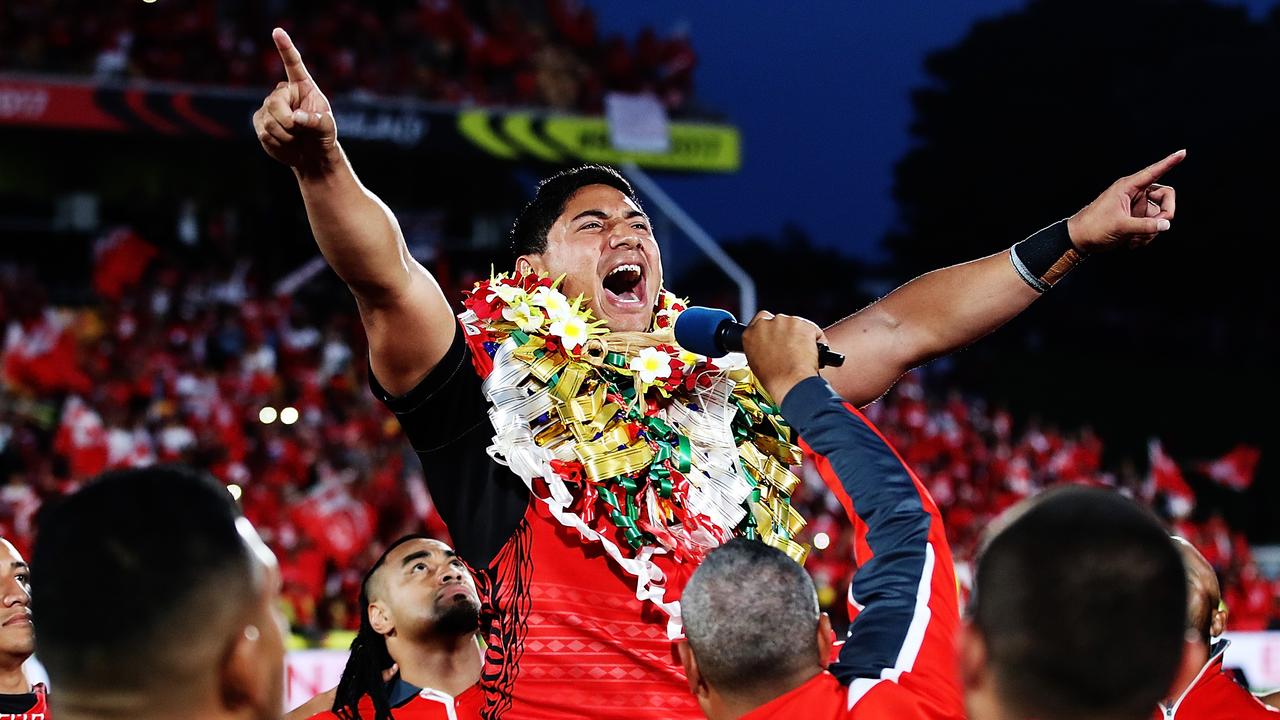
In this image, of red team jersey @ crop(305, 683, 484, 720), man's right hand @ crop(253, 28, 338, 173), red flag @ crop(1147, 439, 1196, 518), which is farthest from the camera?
red flag @ crop(1147, 439, 1196, 518)

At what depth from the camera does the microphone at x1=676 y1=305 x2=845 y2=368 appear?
2.53m

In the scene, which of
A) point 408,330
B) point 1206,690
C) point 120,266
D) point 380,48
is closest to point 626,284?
point 408,330

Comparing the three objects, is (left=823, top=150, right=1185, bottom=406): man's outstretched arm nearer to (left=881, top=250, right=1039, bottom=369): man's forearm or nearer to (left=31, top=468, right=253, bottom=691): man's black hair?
(left=881, top=250, right=1039, bottom=369): man's forearm

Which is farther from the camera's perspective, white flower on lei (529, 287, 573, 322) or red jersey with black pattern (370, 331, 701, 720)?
white flower on lei (529, 287, 573, 322)

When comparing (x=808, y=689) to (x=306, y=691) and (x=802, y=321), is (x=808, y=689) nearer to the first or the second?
(x=802, y=321)

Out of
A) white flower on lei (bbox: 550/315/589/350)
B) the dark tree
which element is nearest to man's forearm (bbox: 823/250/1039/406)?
white flower on lei (bbox: 550/315/589/350)

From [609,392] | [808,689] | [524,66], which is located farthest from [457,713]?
[524,66]

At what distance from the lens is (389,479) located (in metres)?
11.3

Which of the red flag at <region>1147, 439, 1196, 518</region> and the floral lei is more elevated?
the floral lei

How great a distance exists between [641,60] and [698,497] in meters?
17.0

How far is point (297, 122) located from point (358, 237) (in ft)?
0.71

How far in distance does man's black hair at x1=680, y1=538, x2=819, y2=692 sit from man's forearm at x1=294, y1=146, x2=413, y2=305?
0.78 m

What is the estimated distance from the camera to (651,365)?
2949 millimetres

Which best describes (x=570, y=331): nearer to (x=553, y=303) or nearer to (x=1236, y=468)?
(x=553, y=303)
